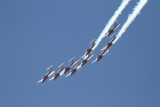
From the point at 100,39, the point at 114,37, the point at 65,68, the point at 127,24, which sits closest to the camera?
the point at 127,24

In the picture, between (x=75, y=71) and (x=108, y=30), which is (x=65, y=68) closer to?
(x=75, y=71)

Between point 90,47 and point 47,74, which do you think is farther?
point 47,74

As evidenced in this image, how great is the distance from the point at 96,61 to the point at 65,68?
734cm

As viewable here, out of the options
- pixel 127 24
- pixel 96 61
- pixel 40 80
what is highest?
pixel 40 80

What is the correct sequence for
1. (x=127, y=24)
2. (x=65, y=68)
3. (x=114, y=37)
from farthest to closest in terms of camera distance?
1. (x=65, y=68)
2. (x=114, y=37)
3. (x=127, y=24)

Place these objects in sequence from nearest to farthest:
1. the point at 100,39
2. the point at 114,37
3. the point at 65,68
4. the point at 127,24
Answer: the point at 127,24 → the point at 100,39 → the point at 114,37 → the point at 65,68

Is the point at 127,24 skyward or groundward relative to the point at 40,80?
groundward

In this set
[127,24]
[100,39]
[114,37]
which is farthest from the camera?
[114,37]

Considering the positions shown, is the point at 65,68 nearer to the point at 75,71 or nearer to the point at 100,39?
the point at 75,71

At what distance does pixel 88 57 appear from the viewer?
89062 millimetres

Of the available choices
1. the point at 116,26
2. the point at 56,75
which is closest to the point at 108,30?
the point at 116,26

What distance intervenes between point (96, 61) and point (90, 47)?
2.76 meters

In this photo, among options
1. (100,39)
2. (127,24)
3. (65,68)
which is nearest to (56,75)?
(65,68)

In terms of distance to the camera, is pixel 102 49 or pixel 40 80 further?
pixel 40 80
